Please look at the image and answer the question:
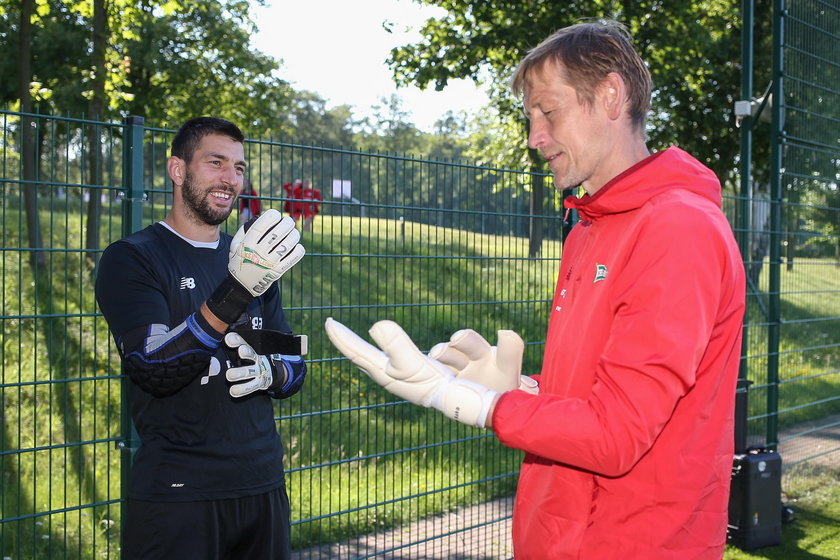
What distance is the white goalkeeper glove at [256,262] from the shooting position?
2664mm

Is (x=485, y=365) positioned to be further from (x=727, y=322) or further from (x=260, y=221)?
(x=260, y=221)

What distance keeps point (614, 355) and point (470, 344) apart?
451 millimetres

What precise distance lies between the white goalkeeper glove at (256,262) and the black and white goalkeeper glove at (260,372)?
0.15 meters

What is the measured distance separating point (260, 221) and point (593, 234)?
1.16 m

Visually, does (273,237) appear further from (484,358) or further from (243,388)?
(484,358)

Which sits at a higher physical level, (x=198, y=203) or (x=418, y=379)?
(x=198, y=203)

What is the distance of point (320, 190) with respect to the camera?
A: 428 cm

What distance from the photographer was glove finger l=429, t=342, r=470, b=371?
2.03 metres

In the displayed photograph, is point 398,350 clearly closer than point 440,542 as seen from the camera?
Yes

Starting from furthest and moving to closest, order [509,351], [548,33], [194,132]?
[548,33] → [194,132] → [509,351]

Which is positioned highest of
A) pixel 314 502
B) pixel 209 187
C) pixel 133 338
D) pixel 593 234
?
pixel 209 187

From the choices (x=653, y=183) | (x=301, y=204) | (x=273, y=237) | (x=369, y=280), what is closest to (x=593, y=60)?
(x=653, y=183)

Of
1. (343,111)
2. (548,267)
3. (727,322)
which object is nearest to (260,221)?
(727,322)

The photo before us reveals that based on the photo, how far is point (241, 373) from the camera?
2.85 metres
